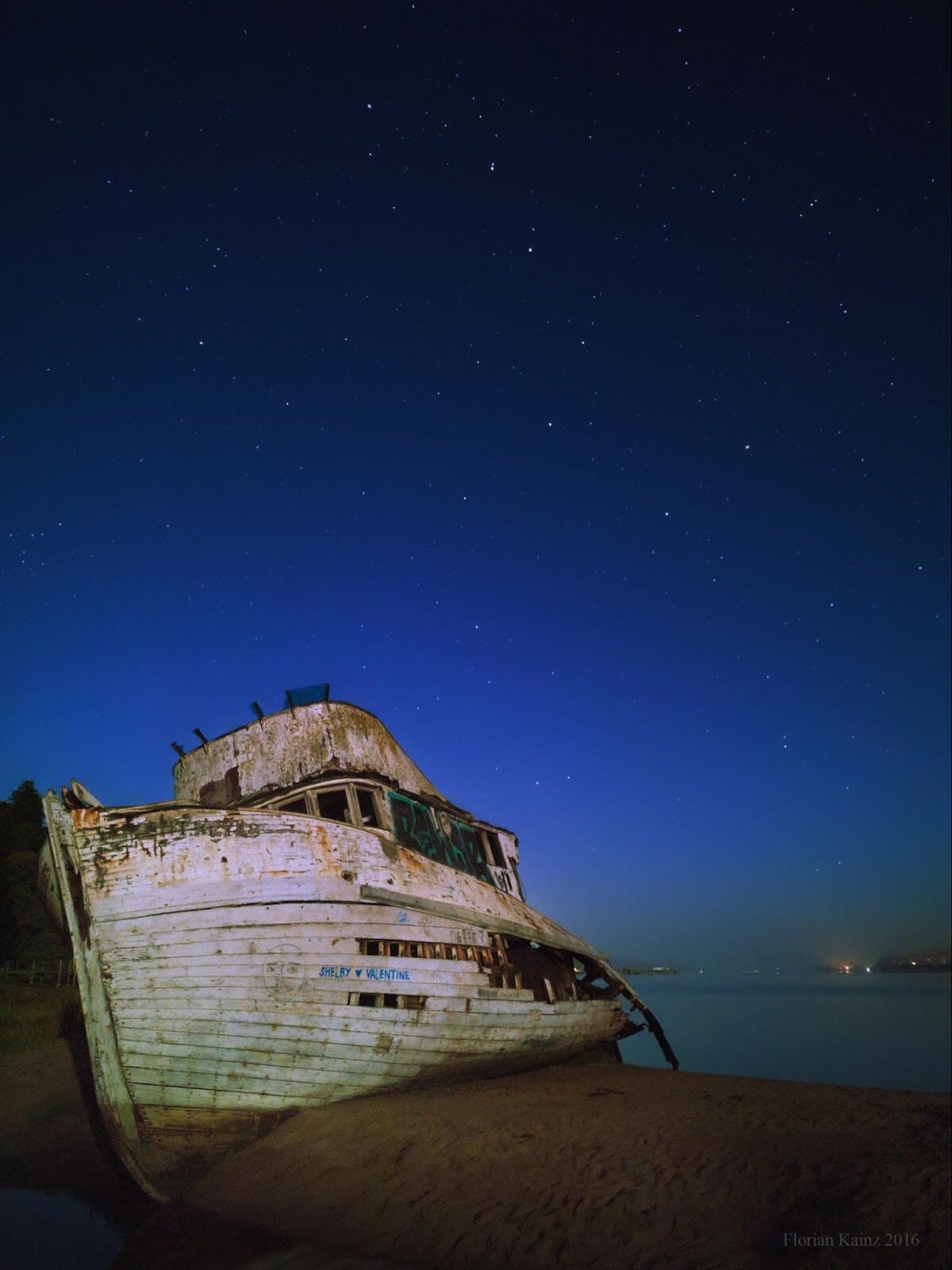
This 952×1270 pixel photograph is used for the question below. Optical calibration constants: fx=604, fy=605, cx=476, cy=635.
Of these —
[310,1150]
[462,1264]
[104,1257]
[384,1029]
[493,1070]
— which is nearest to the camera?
[462,1264]

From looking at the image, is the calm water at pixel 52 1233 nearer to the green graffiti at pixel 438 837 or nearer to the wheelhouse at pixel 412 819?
the wheelhouse at pixel 412 819

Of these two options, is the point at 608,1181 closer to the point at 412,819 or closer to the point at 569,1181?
the point at 569,1181

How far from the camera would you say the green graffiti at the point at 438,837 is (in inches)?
424

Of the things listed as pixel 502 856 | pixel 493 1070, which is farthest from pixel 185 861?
pixel 502 856

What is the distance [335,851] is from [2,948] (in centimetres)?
2271

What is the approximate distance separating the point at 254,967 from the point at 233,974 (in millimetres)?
234

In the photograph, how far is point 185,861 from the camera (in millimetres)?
7461

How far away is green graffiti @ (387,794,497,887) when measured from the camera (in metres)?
10.8

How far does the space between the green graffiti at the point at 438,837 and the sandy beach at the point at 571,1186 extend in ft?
12.0

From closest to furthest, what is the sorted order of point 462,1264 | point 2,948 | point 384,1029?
point 462,1264 < point 384,1029 < point 2,948

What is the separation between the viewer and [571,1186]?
6066 millimetres

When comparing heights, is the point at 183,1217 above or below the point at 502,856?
below

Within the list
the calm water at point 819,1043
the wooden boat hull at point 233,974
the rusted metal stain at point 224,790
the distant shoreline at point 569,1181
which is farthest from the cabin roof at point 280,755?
the calm water at point 819,1043

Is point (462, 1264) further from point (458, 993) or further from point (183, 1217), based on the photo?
point (458, 993)
